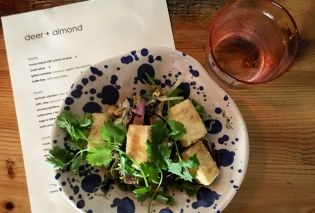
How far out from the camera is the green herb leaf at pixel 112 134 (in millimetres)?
691

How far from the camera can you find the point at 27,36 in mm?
831

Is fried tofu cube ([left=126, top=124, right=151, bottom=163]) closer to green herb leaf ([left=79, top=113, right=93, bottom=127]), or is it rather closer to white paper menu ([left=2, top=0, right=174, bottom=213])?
green herb leaf ([left=79, top=113, right=93, bottom=127])

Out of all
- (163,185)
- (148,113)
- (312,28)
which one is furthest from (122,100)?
(312,28)

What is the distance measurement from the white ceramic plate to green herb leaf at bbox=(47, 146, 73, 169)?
0.01m

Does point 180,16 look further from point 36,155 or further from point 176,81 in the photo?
point 36,155

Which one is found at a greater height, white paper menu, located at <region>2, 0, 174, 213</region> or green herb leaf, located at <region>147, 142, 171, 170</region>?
white paper menu, located at <region>2, 0, 174, 213</region>

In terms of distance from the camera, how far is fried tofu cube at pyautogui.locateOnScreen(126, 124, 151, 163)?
26.9 inches

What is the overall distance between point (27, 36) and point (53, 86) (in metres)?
0.11

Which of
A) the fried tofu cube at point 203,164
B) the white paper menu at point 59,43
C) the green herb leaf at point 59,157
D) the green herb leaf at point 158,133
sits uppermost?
the white paper menu at point 59,43

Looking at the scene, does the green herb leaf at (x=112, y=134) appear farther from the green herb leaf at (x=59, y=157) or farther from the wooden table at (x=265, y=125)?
the wooden table at (x=265, y=125)

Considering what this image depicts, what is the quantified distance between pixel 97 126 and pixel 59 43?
20 centimetres

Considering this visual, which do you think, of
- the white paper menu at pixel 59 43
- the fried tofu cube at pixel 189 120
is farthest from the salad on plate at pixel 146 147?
the white paper menu at pixel 59 43

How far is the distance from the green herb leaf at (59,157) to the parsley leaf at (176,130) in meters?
0.17

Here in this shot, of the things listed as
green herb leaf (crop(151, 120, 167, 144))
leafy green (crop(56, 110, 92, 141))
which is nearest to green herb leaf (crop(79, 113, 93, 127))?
leafy green (crop(56, 110, 92, 141))
